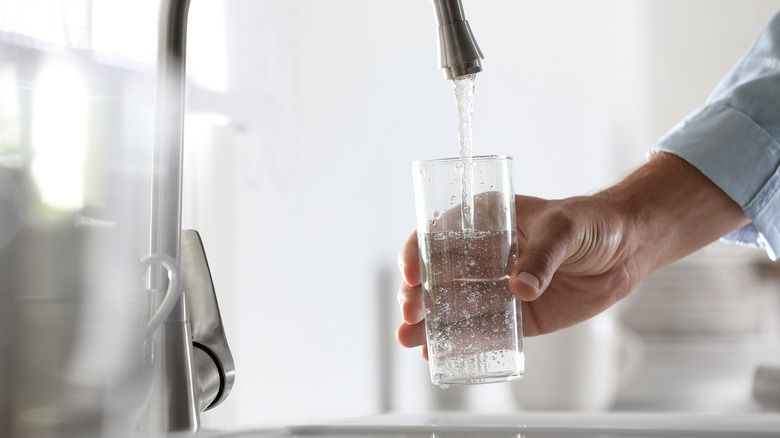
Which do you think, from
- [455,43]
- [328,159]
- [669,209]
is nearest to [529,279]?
[455,43]

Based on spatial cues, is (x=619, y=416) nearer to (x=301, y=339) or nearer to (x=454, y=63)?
(x=454, y=63)

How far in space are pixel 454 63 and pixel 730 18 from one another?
3.88 m

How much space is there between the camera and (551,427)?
0.70 metres

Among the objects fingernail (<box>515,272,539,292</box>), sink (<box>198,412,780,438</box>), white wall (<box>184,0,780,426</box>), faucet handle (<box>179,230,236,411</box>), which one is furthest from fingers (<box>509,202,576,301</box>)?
white wall (<box>184,0,780,426</box>)

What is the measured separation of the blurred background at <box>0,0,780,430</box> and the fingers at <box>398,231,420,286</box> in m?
0.29

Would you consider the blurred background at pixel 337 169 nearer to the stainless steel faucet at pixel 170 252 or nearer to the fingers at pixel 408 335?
the stainless steel faucet at pixel 170 252

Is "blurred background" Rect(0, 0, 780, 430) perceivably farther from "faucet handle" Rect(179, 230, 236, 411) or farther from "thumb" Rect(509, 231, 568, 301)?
"thumb" Rect(509, 231, 568, 301)

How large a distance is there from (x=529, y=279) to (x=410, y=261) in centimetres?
22

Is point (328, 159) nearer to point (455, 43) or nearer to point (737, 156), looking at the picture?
point (737, 156)

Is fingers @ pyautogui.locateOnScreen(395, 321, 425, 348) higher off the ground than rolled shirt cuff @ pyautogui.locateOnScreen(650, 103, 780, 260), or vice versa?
rolled shirt cuff @ pyautogui.locateOnScreen(650, 103, 780, 260)

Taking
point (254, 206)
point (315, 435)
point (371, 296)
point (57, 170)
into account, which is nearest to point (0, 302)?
point (57, 170)

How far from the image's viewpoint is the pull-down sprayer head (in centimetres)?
59

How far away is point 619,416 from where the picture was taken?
2.47 feet

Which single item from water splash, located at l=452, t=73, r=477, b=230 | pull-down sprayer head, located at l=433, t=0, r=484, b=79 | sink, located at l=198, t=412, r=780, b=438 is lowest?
sink, located at l=198, t=412, r=780, b=438
